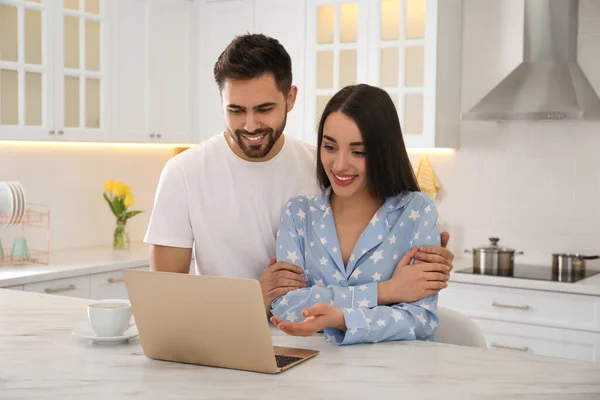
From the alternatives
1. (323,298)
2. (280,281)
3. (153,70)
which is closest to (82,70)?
(153,70)

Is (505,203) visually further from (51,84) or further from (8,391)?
(8,391)

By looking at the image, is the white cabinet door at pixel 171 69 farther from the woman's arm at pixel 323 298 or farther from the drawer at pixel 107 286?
the woman's arm at pixel 323 298

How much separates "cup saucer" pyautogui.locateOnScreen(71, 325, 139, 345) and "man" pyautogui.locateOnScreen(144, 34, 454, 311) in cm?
47

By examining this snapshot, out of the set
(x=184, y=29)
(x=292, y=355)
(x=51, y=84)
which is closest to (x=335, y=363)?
(x=292, y=355)

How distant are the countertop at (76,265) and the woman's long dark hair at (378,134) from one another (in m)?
1.92

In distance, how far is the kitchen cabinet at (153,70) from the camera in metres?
4.34

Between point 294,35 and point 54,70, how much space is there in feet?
4.24

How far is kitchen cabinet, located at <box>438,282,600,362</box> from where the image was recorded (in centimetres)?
359

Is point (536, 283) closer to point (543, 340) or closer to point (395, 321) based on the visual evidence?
point (543, 340)

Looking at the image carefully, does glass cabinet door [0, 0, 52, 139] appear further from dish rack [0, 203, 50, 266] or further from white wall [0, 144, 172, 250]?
dish rack [0, 203, 50, 266]

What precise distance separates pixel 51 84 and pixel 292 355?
2653 millimetres

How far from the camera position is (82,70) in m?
4.11

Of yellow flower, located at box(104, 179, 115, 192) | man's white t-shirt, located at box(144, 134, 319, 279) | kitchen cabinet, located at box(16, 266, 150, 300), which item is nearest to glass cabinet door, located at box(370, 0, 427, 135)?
yellow flower, located at box(104, 179, 115, 192)

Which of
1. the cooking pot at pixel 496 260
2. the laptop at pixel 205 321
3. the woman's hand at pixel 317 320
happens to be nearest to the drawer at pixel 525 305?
the cooking pot at pixel 496 260
